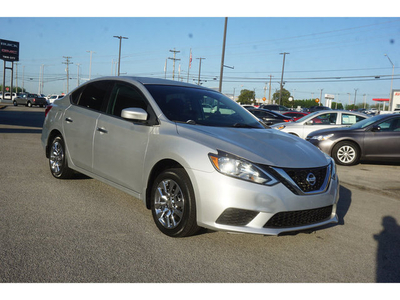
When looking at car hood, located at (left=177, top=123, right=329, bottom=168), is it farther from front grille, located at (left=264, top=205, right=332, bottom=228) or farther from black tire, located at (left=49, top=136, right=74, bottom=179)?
black tire, located at (left=49, top=136, right=74, bottom=179)

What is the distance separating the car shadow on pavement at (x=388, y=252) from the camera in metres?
3.43

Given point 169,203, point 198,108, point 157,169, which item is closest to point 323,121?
point 198,108

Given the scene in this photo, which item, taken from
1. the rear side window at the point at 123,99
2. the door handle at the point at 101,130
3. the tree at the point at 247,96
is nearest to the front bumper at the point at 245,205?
the rear side window at the point at 123,99

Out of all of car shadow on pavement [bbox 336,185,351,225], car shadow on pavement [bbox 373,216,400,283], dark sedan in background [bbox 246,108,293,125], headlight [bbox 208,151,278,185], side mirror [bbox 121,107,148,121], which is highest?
dark sedan in background [bbox 246,108,293,125]

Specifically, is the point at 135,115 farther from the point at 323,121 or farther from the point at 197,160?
the point at 323,121

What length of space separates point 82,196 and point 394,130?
8.21 m

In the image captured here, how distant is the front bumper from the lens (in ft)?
11.8

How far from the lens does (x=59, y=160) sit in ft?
20.5

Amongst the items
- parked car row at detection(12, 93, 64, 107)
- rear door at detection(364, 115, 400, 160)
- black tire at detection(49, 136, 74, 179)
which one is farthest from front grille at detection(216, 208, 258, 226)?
parked car row at detection(12, 93, 64, 107)

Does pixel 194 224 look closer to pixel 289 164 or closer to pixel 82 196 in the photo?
pixel 289 164

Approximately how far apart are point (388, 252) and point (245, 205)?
1604 mm

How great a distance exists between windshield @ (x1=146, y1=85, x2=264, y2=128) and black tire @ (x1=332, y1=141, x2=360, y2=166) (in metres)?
5.95

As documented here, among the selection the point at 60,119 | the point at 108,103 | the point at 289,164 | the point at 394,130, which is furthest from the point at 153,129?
the point at 394,130

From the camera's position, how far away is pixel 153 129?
4398 millimetres
